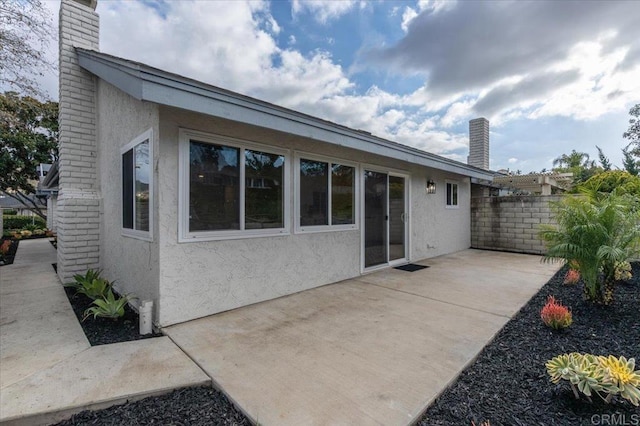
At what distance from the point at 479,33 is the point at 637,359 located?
309 inches

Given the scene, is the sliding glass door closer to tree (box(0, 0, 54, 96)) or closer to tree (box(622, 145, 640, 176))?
tree (box(0, 0, 54, 96))

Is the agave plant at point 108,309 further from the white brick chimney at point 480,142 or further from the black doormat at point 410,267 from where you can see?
the white brick chimney at point 480,142

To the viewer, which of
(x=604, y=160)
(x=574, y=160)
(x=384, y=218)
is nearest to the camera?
(x=384, y=218)

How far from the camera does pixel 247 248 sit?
424cm

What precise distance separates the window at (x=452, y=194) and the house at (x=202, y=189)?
3034 mm

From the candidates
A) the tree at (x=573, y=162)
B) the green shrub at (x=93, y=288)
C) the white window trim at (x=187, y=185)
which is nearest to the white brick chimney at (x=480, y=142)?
the white window trim at (x=187, y=185)

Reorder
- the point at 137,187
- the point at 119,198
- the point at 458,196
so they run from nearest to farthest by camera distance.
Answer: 1. the point at 137,187
2. the point at 119,198
3. the point at 458,196

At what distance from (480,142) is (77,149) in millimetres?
12799

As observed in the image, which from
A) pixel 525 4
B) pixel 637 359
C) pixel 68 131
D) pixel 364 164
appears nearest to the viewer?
pixel 637 359

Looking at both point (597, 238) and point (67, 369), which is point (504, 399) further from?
point (67, 369)

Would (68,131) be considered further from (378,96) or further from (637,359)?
(378,96)

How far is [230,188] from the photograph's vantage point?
13.1 ft

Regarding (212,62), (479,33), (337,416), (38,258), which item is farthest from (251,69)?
(337,416)

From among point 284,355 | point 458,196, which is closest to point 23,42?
point 284,355
